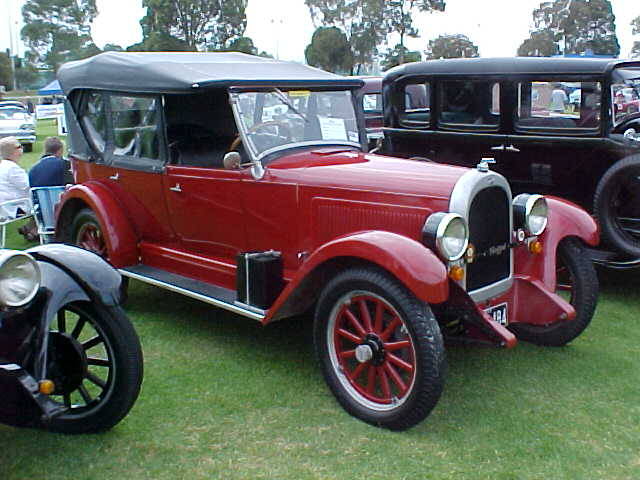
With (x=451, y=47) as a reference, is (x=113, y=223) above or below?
below

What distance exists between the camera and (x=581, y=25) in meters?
54.8

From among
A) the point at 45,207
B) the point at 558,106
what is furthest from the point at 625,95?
the point at 45,207

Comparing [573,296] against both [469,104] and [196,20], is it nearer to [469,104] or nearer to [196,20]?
[469,104]

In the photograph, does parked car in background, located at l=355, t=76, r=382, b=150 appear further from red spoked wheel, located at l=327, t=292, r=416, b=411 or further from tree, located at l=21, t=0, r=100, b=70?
tree, located at l=21, t=0, r=100, b=70

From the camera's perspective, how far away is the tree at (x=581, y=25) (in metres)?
53.8

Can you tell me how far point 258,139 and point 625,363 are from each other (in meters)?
2.64

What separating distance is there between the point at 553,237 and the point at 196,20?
50793 millimetres

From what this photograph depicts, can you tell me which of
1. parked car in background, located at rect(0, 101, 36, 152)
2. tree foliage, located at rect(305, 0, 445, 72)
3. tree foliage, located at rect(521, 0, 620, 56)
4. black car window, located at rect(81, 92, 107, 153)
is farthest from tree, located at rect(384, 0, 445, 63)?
black car window, located at rect(81, 92, 107, 153)

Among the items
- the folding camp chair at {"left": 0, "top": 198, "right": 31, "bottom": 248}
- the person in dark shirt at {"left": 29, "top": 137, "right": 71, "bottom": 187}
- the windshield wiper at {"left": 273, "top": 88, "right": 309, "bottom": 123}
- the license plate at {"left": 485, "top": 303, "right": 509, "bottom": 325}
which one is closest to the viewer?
the license plate at {"left": 485, "top": 303, "right": 509, "bottom": 325}

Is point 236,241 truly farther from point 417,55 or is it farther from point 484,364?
point 417,55

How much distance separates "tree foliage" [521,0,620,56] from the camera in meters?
53.8

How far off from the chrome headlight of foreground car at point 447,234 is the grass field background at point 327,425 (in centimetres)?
84

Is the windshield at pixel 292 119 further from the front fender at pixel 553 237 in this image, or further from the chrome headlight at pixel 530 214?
the front fender at pixel 553 237

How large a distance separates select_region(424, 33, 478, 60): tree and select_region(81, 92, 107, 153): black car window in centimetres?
4681
